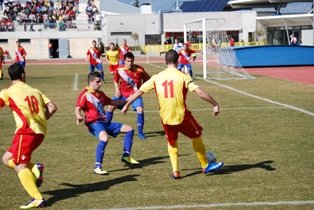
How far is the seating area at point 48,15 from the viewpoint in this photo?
65.9 metres

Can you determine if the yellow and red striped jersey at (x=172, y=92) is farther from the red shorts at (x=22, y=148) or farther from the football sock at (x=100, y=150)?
the red shorts at (x=22, y=148)

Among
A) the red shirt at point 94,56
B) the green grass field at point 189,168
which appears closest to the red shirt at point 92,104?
the green grass field at point 189,168

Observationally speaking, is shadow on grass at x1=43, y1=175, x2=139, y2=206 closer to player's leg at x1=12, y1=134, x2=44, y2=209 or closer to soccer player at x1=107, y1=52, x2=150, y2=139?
player's leg at x1=12, y1=134, x2=44, y2=209

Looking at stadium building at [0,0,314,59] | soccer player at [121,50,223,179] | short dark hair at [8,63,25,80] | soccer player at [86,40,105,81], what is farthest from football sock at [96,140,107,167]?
stadium building at [0,0,314,59]

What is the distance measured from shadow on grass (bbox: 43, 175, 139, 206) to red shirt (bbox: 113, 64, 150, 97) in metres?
3.53

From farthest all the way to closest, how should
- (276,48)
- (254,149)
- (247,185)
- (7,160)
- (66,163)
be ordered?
(276,48) < (254,149) < (66,163) < (247,185) < (7,160)

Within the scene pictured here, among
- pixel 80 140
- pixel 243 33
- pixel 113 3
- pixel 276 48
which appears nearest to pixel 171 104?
pixel 80 140

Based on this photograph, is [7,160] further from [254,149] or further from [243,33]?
[243,33]

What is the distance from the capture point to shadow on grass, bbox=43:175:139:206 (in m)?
7.22

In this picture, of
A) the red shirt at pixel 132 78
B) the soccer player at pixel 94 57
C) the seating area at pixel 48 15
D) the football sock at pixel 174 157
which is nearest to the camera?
the football sock at pixel 174 157

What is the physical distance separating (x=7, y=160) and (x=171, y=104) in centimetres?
227

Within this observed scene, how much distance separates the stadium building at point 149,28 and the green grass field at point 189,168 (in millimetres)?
50067

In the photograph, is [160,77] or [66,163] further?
[66,163]

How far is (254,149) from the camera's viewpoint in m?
10.1
